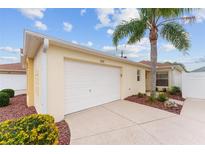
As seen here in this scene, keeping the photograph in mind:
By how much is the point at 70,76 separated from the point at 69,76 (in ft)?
0.19

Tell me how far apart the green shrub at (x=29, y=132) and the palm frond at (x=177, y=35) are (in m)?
9.16

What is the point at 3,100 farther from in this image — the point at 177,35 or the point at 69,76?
the point at 177,35

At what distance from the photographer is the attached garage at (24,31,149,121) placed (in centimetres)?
513

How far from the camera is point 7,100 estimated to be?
9.32 metres

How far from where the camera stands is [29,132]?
2.68 meters

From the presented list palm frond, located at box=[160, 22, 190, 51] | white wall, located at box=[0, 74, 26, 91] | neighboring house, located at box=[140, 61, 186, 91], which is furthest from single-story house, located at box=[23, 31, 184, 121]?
white wall, located at box=[0, 74, 26, 91]

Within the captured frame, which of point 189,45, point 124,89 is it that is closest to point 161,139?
point 124,89

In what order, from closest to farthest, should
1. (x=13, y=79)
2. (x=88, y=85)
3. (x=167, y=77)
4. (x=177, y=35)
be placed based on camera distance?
(x=88, y=85), (x=177, y=35), (x=13, y=79), (x=167, y=77)

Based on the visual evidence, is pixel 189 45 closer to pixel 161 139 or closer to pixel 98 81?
pixel 98 81

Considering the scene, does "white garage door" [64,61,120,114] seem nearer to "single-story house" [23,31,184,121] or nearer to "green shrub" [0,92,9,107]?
"single-story house" [23,31,184,121]

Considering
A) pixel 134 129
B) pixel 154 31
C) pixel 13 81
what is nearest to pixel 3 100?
pixel 13 81

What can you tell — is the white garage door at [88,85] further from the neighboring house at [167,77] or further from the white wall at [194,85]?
the neighboring house at [167,77]
